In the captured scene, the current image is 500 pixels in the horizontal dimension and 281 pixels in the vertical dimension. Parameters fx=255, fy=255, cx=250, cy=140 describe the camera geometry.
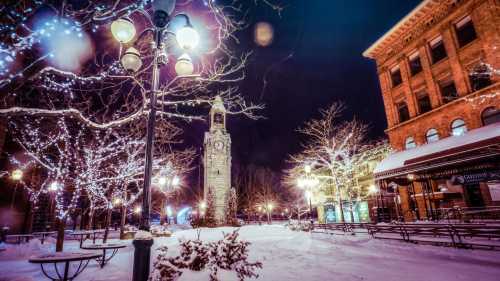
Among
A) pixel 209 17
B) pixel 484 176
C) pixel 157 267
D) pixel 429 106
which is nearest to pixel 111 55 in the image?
pixel 209 17

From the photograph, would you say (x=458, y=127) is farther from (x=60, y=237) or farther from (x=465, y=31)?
(x=60, y=237)

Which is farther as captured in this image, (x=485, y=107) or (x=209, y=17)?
(x=485, y=107)

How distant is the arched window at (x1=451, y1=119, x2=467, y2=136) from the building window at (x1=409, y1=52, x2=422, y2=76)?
5.87 metres

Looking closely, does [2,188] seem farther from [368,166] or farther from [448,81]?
[368,166]

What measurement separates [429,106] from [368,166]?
16130mm

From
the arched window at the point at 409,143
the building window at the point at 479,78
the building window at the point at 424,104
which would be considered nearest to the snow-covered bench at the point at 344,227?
the arched window at the point at 409,143

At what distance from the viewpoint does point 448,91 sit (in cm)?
1920

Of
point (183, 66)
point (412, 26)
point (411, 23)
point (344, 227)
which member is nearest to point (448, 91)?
point (412, 26)

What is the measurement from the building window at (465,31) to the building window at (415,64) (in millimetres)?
3113

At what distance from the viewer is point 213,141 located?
50438 mm

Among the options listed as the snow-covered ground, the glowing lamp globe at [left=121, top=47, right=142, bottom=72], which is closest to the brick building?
the snow-covered ground

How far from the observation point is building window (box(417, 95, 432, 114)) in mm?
20797

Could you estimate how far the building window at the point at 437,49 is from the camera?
1992 cm

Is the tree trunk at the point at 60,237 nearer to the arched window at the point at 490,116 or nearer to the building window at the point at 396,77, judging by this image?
the arched window at the point at 490,116
